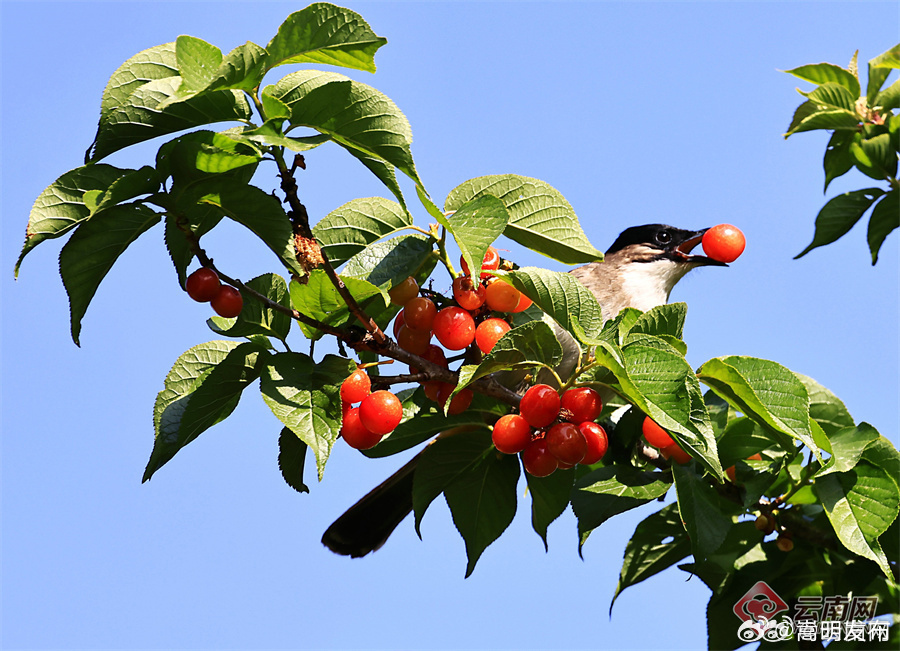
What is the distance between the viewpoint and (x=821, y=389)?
3.09 meters

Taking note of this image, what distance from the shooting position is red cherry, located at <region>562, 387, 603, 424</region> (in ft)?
7.41

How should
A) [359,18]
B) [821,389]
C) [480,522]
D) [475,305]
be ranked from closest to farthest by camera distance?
[359,18] < [475,305] < [480,522] < [821,389]

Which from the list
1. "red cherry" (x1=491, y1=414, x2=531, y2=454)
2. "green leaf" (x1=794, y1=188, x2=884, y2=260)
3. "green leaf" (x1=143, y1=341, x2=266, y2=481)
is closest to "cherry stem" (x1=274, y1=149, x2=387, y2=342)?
"green leaf" (x1=143, y1=341, x2=266, y2=481)

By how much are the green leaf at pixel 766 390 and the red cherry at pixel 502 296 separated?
0.55 meters

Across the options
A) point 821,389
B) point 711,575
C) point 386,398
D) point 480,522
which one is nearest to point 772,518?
point 711,575

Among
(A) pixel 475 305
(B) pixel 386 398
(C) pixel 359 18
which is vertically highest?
(C) pixel 359 18

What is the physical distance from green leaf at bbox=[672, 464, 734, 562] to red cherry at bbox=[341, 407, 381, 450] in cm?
97

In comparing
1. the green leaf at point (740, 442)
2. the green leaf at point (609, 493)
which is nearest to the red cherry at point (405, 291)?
the green leaf at point (609, 493)

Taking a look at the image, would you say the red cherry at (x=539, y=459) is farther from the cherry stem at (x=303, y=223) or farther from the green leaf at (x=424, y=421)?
the cherry stem at (x=303, y=223)

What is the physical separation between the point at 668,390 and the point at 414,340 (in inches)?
30.9

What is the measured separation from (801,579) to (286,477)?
195 centimetres

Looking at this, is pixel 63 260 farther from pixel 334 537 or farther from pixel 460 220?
pixel 334 537

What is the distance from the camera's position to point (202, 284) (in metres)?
2.11

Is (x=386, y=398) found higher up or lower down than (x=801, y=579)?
higher up
